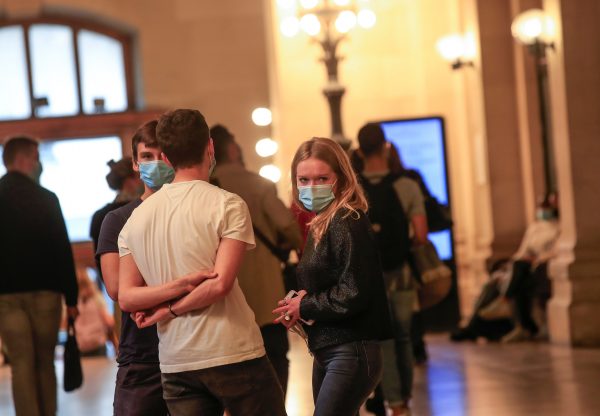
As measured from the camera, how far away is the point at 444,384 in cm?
1023

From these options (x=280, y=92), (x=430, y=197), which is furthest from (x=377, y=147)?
(x=280, y=92)

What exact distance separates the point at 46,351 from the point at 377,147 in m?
2.28

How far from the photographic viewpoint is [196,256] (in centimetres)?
408

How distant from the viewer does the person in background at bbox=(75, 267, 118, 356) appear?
15.5 meters

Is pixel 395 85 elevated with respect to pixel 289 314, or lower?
elevated

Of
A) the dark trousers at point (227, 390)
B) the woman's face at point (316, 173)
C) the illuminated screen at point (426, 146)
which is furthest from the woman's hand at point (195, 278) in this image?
the illuminated screen at point (426, 146)

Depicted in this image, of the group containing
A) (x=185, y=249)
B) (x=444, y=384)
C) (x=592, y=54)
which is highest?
(x=592, y=54)

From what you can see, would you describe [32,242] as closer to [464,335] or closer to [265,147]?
[464,335]

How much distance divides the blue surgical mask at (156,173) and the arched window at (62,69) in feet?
39.3

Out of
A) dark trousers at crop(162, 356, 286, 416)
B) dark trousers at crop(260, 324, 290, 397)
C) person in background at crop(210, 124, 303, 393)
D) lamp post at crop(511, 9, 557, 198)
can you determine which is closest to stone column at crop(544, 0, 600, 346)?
lamp post at crop(511, 9, 557, 198)

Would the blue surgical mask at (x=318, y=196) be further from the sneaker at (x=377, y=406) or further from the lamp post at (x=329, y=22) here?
the lamp post at (x=329, y=22)

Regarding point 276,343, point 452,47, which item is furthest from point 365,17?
point 276,343

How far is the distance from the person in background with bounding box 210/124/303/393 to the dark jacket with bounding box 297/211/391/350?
2075 millimetres

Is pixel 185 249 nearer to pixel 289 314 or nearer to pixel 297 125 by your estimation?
pixel 289 314
